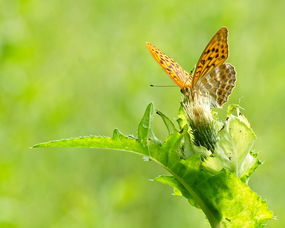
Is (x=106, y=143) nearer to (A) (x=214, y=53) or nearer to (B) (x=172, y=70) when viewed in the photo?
(B) (x=172, y=70)

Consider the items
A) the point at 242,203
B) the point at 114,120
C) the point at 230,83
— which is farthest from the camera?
the point at 114,120

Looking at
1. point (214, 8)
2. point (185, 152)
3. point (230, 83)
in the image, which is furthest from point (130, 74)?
point (185, 152)

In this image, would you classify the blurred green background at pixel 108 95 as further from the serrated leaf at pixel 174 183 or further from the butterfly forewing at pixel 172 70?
the serrated leaf at pixel 174 183

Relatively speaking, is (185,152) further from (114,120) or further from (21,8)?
(114,120)

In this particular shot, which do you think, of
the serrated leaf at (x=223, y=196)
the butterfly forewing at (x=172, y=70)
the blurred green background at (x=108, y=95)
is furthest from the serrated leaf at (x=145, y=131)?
the blurred green background at (x=108, y=95)

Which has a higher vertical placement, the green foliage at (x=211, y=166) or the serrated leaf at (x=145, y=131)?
the serrated leaf at (x=145, y=131)

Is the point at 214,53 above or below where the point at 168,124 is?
above

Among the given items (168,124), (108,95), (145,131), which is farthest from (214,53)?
(108,95)

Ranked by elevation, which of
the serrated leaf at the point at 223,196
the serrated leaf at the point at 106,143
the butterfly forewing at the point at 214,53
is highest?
the butterfly forewing at the point at 214,53
